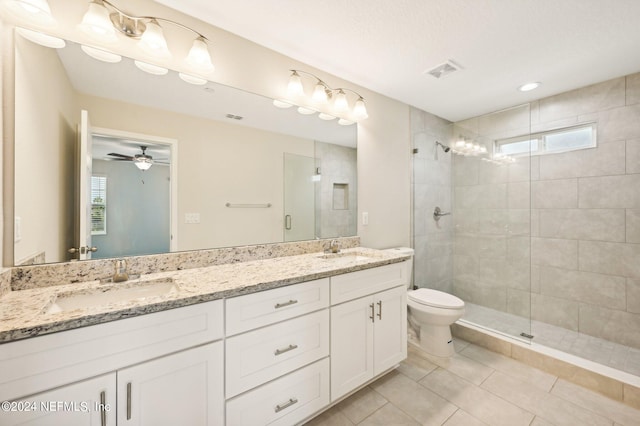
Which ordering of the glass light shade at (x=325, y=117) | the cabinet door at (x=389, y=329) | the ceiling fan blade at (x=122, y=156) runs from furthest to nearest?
the glass light shade at (x=325, y=117) → the cabinet door at (x=389, y=329) → the ceiling fan blade at (x=122, y=156)

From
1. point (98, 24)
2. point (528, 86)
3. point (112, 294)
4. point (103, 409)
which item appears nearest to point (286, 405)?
point (103, 409)

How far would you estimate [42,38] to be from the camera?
1.13 metres

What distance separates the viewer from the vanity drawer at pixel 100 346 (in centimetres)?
75

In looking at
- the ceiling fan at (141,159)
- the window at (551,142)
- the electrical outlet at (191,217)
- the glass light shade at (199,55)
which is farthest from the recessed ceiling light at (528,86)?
the ceiling fan at (141,159)

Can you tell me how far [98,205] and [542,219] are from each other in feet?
12.0

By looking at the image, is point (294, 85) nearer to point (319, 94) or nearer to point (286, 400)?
point (319, 94)

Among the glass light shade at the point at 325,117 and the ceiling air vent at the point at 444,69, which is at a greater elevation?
the ceiling air vent at the point at 444,69

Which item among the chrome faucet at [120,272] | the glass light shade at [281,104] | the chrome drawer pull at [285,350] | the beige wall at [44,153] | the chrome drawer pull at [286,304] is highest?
the glass light shade at [281,104]

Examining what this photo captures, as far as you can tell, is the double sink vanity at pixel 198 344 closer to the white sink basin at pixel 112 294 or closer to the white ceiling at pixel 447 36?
the white sink basin at pixel 112 294

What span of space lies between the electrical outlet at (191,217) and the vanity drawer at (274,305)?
24.7 inches

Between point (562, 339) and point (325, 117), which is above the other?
point (325, 117)

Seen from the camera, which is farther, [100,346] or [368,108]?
[368,108]

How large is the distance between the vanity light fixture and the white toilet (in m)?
1.71

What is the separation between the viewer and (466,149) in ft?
9.87
